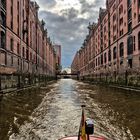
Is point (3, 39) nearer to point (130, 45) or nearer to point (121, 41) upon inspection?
point (130, 45)

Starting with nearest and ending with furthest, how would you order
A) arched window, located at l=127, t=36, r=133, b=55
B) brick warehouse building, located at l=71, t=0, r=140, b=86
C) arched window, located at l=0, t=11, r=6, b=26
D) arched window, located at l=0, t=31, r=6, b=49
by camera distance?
arched window, located at l=0, t=11, r=6, b=26
arched window, located at l=0, t=31, r=6, b=49
brick warehouse building, located at l=71, t=0, r=140, b=86
arched window, located at l=127, t=36, r=133, b=55

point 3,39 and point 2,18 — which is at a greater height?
point 2,18

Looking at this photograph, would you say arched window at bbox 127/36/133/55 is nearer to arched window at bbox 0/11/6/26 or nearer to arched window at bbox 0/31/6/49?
arched window at bbox 0/31/6/49

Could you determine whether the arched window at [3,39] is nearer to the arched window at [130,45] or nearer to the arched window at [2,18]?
the arched window at [2,18]

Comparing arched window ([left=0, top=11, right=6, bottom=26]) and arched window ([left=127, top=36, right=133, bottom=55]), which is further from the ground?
arched window ([left=0, top=11, right=6, bottom=26])

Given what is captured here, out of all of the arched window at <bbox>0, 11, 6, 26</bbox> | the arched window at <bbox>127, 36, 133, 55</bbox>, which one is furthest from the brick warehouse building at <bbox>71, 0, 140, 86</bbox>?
the arched window at <bbox>0, 11, 6, 26</bbox>

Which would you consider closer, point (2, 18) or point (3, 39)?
point (2, 18)

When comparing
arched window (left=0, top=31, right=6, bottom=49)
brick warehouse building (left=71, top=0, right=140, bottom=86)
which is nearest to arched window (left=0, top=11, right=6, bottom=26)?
arched window (left=0, top=31, right=6, bottom=49)

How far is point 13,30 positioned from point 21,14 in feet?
26.6

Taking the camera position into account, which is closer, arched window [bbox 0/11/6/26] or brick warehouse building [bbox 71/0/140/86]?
arched window [bbox 0/11/6/26]

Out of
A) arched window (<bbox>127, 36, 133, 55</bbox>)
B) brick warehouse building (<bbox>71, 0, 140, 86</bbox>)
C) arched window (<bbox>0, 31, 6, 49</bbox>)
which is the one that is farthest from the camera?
arched window (<bbox>127, 36, 133, 55</bbox>)

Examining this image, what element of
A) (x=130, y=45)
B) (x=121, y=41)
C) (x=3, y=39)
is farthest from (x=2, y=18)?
(x=121, y=41)

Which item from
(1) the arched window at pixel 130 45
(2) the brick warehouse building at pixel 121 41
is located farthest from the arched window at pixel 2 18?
(1) the arched window at pixel 130 45

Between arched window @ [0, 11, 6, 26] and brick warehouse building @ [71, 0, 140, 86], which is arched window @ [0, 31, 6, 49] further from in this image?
brick warehouse building @ [71, 0, 140, 86]
